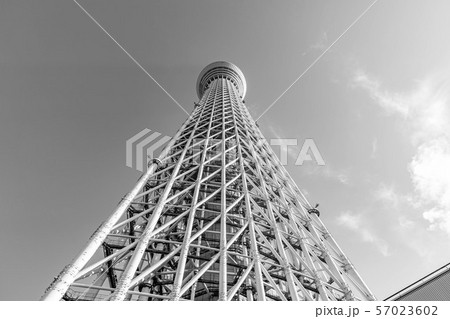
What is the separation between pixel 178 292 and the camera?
34.2ft

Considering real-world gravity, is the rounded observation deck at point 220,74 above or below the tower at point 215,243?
above

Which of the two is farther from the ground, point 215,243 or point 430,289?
point 215,243

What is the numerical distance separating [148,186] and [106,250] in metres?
6.12

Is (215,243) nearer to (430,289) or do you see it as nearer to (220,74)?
(430,289)

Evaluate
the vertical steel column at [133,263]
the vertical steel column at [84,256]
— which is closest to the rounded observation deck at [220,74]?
the vertical steel column at [84,256]

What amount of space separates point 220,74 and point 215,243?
41991mm

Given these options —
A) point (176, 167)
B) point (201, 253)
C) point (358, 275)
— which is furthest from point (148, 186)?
point (358, 275)

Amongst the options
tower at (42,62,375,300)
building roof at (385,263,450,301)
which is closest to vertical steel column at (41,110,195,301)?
tower at (42,62,375,300)

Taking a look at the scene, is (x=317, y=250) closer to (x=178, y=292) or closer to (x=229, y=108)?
(x=178, y=292)

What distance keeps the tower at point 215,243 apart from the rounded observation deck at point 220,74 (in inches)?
1086

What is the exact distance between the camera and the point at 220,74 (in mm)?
55562

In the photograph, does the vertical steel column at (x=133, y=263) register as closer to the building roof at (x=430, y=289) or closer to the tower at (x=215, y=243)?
the tower at (x=215, y=243)

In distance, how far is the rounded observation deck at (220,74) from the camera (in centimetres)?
5566

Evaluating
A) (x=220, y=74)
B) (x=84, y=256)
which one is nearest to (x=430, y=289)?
(x=84, y=256)
